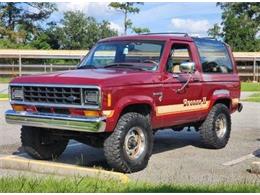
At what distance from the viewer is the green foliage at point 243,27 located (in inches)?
2307

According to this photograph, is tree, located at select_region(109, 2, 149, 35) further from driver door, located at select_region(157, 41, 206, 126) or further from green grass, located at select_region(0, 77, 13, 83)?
driver door, located at select_region(157, 41, 206, 126)

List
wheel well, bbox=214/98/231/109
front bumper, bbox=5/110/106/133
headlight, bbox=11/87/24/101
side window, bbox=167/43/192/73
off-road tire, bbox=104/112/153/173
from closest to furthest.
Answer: front bumper, bbox=5/110/106/133
off-road tire, bbox=104/112/153/173
headlight, bbox=11/87/24/101
side window, bbox=167/43/192/73
wheel well, bbox=214/98/231/109

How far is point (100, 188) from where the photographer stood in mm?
6363

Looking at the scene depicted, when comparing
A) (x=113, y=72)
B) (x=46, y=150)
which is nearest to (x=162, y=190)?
(x=113, y=72)

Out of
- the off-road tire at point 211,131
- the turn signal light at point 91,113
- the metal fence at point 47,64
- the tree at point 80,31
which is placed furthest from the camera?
the tree at point 80,31

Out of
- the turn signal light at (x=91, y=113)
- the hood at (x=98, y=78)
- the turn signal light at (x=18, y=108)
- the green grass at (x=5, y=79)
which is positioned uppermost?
the hood at (x=98, y=78)

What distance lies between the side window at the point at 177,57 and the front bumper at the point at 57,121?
2.04 meters

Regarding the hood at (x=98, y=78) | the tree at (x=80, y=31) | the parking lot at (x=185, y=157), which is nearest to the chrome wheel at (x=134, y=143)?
the parking lot at (x=185, y=157)

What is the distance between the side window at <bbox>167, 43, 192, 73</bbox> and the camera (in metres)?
9.04

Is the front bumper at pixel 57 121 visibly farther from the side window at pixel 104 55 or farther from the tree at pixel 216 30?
the tree at pixel 216 30

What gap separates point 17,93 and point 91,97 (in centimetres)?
152

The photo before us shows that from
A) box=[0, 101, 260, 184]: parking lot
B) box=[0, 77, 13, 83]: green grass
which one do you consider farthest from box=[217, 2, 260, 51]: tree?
box=[0, 101, 260, 184]: parking lot

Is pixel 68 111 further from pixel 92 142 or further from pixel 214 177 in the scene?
pixel 214 177

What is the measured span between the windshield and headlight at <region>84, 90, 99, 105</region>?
4.51 ft
